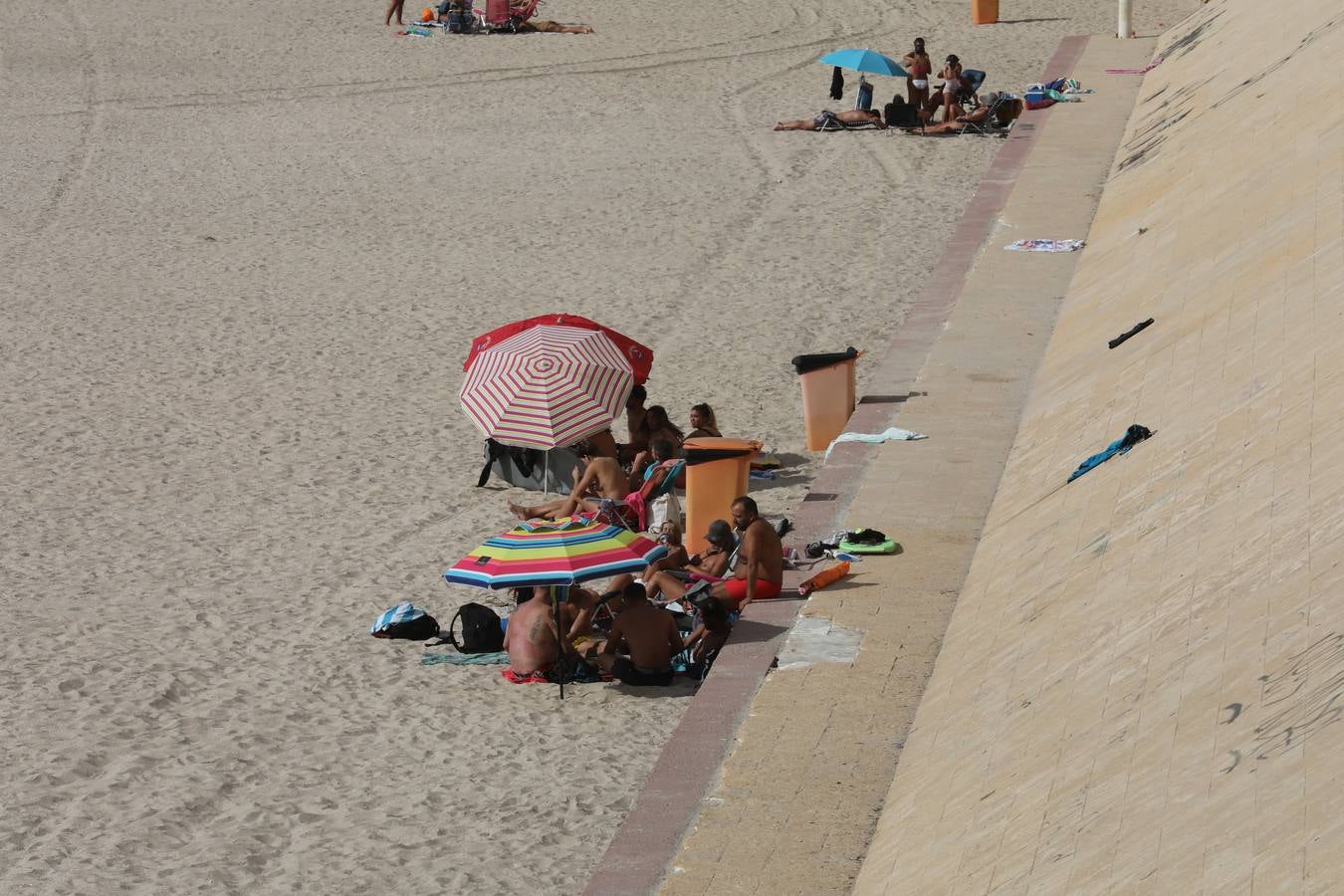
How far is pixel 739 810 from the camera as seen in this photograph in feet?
24.5

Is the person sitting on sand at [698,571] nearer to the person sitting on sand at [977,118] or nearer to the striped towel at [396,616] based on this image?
the striped towel at [396,616]

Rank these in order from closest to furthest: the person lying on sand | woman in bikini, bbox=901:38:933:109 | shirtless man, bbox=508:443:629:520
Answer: shirtless man, bbox=508:443:629:520 → woman in bikini, bbox=901:38:933:109 → the person lying on sand

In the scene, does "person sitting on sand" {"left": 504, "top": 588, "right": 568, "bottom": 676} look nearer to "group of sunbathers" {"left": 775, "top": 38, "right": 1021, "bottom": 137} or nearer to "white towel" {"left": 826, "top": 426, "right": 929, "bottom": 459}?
"white towel" {"left": 826, "top": 426, "right": 929, "bottom": 459}

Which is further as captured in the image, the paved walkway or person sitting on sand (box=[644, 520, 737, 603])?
person sitting on sand (box=[644, 520, 737, 603])

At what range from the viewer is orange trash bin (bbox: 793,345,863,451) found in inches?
496

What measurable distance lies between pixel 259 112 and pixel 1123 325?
16275 millimetres

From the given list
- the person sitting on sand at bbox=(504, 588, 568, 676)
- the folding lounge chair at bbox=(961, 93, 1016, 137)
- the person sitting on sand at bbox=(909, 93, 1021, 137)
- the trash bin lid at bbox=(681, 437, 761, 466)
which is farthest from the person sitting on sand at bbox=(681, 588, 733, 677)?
the folding lounge chair at bbox=(961, 93, 1016, 137)

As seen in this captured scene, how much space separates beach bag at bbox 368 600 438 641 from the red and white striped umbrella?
1936 millimetres

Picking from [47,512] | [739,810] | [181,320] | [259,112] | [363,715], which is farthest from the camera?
[259,112]

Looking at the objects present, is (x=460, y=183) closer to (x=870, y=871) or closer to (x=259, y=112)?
(x=259, y=112)

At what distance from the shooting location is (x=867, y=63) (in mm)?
22750

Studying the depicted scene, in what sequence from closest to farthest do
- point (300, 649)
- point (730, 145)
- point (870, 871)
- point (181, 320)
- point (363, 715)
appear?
point (870, 871) → point (363, 715) → point (300, 649) → point (181, 320) → point (730, 145)

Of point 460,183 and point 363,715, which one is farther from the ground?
point 460,183

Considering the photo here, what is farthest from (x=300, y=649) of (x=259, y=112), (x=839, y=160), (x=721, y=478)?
(x=259, y=112)
